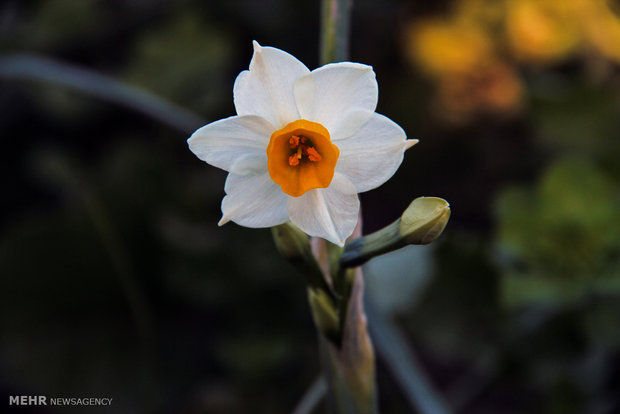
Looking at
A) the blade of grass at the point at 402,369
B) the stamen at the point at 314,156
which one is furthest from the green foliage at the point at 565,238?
the stamen at the point at 314,156

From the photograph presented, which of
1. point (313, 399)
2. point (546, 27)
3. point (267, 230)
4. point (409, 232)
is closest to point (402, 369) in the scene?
point (313, 399)

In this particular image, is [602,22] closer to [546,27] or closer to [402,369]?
[546,27]

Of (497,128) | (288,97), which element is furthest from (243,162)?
(497,128)

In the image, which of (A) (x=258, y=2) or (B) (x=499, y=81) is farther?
(A) (x=258, y=2)

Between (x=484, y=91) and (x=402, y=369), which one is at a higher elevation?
(x=484, y=91)

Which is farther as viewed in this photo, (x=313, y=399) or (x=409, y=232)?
(x=313, y=399)

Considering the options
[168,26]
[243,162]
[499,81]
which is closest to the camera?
[243,162]

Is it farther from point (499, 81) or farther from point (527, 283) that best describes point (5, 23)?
point (527, 283)

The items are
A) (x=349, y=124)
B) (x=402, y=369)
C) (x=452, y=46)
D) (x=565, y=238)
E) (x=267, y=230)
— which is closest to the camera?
(x=349, y=124)
